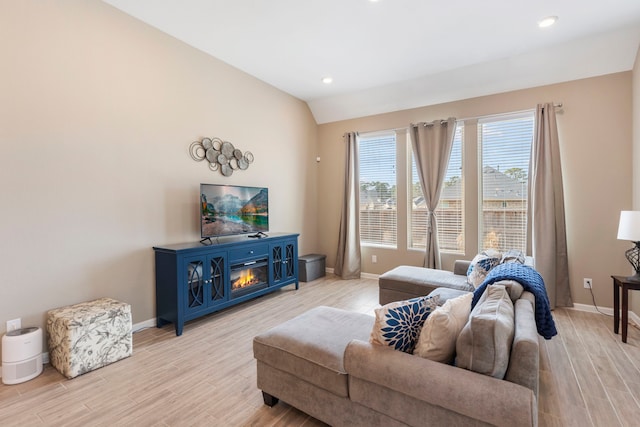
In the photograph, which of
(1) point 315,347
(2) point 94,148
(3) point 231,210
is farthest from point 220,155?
(1) point 315,347

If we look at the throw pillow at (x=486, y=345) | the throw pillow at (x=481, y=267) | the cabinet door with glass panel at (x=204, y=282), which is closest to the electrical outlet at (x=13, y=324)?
the cabinet door with glass panel at (x=204, y=282)

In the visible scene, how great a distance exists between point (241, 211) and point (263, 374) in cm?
233

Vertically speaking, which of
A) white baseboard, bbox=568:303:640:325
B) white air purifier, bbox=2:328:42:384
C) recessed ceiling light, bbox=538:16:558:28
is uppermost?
recessed ceiling light, bbox=538:16:558:28

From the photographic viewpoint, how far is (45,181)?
98.9 inches

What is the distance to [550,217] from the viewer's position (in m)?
3.68

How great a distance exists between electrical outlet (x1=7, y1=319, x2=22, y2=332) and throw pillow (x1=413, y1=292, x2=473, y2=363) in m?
2.97

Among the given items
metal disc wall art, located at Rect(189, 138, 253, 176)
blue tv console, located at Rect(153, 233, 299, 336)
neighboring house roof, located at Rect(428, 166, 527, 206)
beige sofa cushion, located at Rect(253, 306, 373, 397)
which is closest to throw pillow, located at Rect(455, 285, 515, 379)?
beige sofa cushion, located at Rect(253, 306, 373, 397)

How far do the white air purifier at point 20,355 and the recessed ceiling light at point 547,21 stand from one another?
523 centimetres

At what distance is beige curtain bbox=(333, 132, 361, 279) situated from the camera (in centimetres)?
524

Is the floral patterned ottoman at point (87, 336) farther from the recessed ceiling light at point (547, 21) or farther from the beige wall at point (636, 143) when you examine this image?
the beige wall at point (636, 143)

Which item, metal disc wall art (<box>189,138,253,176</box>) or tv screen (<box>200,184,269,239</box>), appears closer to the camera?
tv screen (<box>200,184,269,239</box>)

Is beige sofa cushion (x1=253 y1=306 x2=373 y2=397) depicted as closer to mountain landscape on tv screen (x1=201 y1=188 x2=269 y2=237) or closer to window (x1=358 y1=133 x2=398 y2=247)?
mountain landscape on tv screen (x1=201 y1=188 x2=269 y2=237)

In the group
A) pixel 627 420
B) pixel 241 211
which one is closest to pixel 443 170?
pixel 241 211

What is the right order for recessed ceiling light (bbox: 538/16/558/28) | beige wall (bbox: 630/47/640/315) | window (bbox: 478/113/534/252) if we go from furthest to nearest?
window (bbox: 478/113/534/252) → beige wall (bbox: 630/47/640/315) → recessed ceiling light (bbox: 538/16/558/28)
